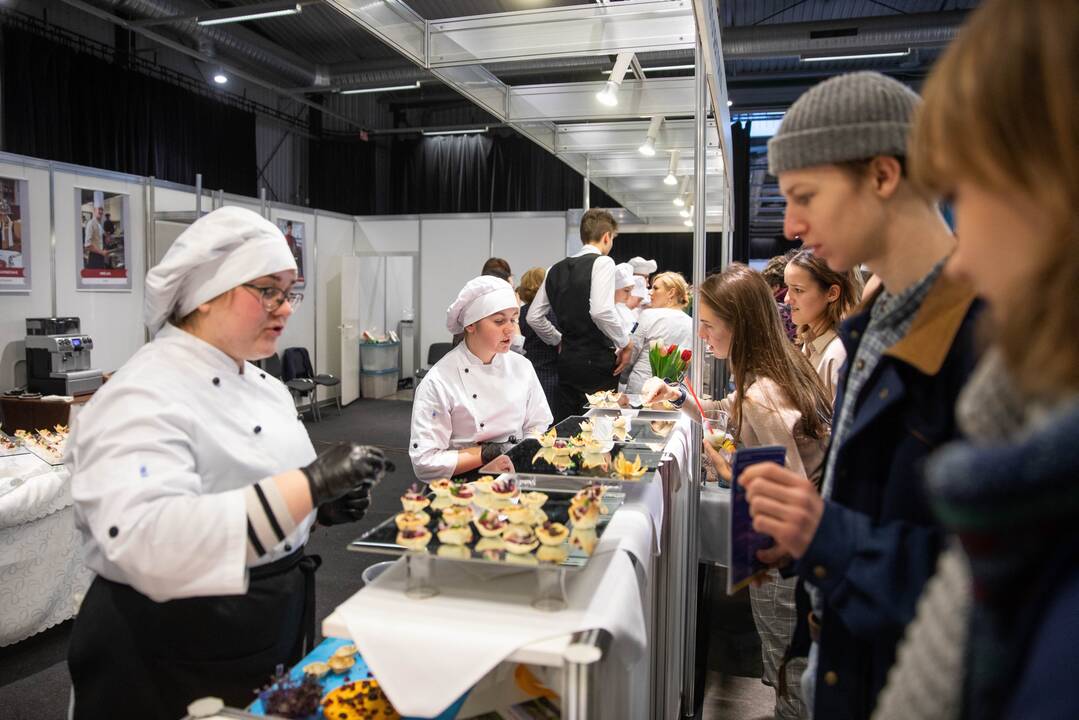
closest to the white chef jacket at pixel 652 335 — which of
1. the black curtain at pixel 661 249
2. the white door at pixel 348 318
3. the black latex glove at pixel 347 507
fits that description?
the black latex glove at pixel 347 507

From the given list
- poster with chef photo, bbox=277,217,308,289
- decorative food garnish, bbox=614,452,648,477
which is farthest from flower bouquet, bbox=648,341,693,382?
poster with chef photo, bbox=277,217,308,289

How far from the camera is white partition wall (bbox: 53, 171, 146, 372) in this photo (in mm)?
6734

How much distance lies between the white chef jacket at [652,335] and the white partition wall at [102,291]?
522 centimetres

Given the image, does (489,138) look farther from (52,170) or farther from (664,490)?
(664,490)

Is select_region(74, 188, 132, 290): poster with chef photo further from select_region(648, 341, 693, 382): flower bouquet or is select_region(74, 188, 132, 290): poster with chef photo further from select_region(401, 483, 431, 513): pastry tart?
select_region(401, 483, 431, 513): pastry tart

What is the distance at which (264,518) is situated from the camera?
132 cm

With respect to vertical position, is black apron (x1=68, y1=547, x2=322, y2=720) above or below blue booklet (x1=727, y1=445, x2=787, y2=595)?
below

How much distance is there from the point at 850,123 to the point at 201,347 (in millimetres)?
1313

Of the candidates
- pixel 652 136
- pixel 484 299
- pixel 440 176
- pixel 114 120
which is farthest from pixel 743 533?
pixel 440 176

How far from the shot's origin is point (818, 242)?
1.19 metres

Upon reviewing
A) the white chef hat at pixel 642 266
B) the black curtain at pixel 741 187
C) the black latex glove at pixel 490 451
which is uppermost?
the black curtain at pixel 741 187

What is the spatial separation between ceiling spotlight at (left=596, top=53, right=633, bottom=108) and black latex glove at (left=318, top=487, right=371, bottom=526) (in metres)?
2.49

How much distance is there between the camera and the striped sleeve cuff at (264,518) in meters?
1.31

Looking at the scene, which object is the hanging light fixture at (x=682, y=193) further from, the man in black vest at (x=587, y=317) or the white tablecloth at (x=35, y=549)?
the white tablecloth at (x=35, y=549)
